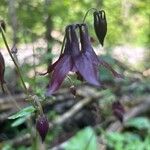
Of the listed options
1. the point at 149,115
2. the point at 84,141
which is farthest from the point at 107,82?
the point at 84,141

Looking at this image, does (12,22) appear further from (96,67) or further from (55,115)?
(96,67)

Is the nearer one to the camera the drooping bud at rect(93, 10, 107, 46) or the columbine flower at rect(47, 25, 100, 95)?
the columbine flower at rect(47, 25, 100, 95)

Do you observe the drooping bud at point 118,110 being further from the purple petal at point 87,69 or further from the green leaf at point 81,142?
the purple petal at point 87,69

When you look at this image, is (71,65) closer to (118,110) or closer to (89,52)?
(89,52)

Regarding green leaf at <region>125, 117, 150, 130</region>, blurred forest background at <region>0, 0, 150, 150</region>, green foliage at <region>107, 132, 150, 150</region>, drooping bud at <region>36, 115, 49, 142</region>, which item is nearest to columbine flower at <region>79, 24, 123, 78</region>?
drooping bud at <region>36, 115, 49, 142</region>

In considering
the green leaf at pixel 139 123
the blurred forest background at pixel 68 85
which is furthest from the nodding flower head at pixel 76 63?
the green leaf at pixel 139 123

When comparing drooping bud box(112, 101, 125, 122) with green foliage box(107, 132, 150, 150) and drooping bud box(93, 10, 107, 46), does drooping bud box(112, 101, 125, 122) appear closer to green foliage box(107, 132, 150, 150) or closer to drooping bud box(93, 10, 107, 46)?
green foliage box(107, 132, 150, 150)
